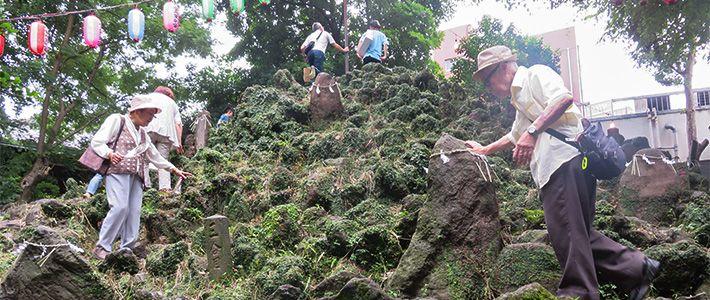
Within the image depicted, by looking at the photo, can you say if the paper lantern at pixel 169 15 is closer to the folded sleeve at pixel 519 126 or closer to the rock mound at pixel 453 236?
the rock mound at pixel 453 236

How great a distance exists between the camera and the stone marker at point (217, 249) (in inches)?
228

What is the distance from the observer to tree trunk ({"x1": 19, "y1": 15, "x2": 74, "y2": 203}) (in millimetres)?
16219

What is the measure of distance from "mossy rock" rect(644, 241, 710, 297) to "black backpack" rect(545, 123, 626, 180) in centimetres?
119

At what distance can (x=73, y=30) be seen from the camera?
18656mm

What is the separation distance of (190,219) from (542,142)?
5.34 meters

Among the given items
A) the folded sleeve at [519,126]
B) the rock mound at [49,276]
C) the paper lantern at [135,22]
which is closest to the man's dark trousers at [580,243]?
the folded sleeve at [519,126]

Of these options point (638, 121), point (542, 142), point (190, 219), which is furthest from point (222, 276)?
point (638, 121)

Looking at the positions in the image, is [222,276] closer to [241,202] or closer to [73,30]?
[241,202]

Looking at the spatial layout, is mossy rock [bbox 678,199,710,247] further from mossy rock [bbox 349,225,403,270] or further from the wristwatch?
the wristwatch

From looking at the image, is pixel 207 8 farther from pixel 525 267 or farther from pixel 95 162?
pixel 525 267

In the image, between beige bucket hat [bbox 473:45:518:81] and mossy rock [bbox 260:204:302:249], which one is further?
mossy rock [bbox 260:204:302:249]

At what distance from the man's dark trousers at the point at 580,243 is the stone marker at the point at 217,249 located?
299 cm

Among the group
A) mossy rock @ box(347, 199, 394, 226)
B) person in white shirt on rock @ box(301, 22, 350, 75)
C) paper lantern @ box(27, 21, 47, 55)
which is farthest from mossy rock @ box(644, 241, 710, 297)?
paper lantern @ box(27, 21, 47, 55)

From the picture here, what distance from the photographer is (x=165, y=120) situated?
934 centimetres
